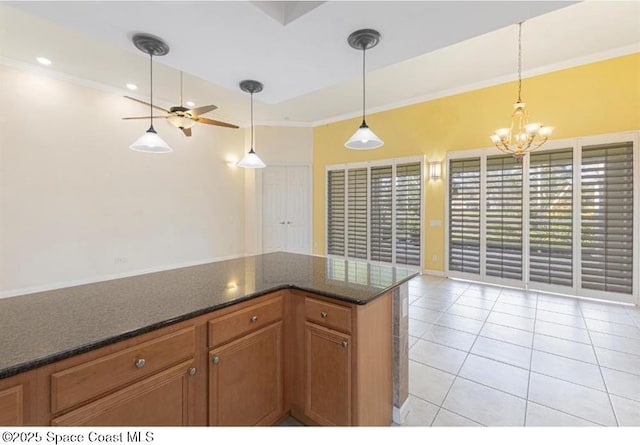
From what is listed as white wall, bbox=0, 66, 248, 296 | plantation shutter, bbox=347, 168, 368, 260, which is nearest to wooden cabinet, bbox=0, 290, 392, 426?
plantation shutter, bbox=347, 168, 368, 260

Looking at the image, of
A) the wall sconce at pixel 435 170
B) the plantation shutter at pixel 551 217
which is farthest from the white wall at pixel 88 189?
the plantation shutter at pixel 551 217

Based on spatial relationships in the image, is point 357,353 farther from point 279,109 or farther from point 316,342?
point 279,109

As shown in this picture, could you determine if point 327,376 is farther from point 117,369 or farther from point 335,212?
point 335,212

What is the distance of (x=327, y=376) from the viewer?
1594 millimetres

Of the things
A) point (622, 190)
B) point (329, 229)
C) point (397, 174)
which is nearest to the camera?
point (622, 190)

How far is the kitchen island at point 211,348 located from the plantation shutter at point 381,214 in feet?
13.2

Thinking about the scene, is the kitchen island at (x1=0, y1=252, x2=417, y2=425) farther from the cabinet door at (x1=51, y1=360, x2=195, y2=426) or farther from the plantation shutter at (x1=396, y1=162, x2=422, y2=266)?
the plantation shutter at (x1=396, y1=162, x2=422, y2=266)

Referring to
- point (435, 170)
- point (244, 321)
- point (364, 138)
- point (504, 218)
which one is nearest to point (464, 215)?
point (504, 218)

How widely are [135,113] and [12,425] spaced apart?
19.1ft

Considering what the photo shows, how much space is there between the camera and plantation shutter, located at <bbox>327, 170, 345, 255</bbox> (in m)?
6.82

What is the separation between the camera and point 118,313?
126 centimetres

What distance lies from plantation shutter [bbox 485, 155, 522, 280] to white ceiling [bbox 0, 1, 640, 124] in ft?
4.94

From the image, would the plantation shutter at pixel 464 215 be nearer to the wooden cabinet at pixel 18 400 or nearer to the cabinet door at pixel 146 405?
the cabinet door at pixel 146 405
